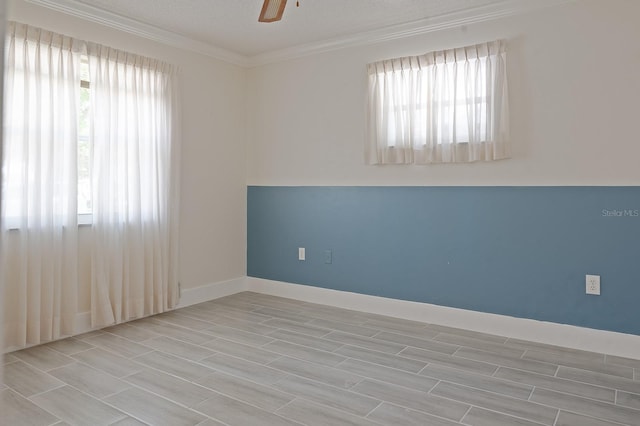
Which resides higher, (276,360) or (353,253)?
(353,253)

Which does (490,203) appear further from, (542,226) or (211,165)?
(211,165)

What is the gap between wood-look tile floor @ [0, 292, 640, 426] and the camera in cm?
226

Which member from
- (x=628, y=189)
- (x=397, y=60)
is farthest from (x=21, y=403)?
(x=628, y=189)

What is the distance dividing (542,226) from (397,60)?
5.83 feet

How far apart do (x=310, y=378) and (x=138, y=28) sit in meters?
3.10

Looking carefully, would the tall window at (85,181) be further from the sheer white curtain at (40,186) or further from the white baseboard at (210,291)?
the white baseboard at (210,291)

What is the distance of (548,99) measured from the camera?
3.32m

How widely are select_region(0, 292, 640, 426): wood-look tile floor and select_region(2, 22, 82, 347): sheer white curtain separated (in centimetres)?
28

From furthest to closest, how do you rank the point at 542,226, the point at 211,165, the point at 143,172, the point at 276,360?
the point at 211,165
the point at 143,172
the point at 542,226
the point at 276,360

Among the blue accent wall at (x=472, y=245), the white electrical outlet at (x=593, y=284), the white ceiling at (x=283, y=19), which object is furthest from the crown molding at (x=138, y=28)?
the white electrical outlet at (x=593, y=284)

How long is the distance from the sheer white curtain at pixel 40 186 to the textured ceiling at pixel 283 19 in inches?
22.8

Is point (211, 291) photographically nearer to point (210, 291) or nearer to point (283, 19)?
point (210, 291)

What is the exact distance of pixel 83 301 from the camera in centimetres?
353

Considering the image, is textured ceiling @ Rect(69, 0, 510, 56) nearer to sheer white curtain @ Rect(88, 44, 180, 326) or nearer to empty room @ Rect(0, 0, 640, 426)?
empty room @ Rect(0, 0, 640, 426)
